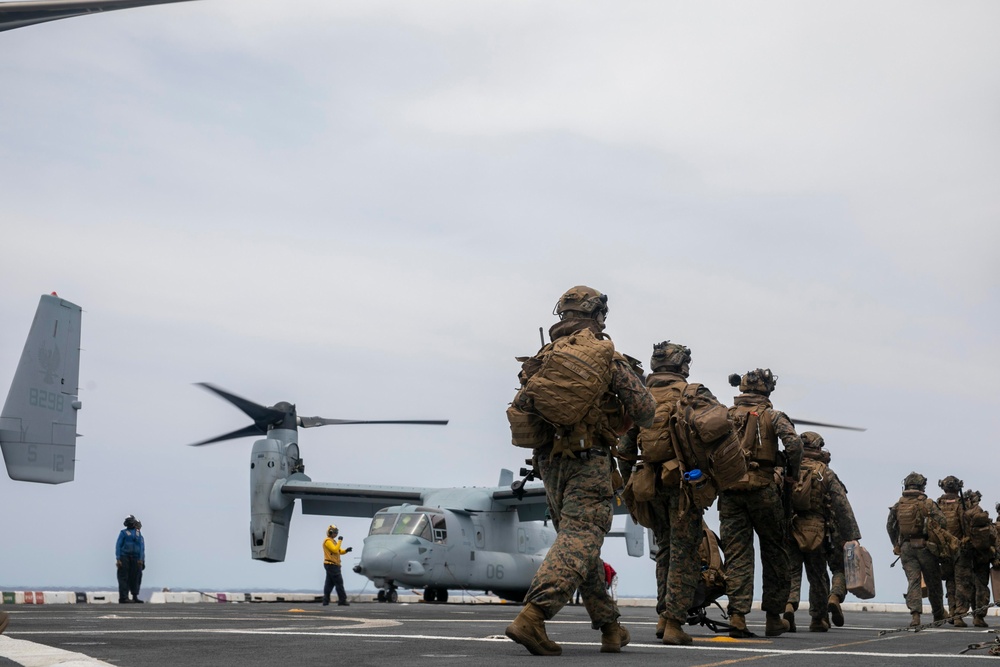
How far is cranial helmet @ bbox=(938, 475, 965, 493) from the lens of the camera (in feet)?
57.0

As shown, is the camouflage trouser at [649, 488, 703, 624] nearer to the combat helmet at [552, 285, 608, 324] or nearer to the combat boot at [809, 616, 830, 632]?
the combat helmet at [552, 285, 608, 324]

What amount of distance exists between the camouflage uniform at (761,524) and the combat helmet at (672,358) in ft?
3.69

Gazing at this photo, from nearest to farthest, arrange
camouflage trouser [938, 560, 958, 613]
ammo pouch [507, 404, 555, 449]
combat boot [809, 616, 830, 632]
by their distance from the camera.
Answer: ammo pouch [507, 404, 555, 449], combat boot [809, 616, 830, 632], camouflage trouser [938, 560, 958, 613]

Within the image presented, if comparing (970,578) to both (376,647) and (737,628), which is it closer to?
(737,628)

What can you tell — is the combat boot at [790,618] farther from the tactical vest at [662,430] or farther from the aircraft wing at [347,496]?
the aircraft wing at [347,496]

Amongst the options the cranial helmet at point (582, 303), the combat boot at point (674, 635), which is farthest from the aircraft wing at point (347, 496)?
the cranial helmet at point (582, 303)

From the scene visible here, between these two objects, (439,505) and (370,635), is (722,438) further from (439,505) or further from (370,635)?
(439,505)

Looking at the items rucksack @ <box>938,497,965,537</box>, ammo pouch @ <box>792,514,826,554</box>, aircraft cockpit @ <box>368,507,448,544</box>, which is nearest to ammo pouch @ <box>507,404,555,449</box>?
ammo pouch @ <box>792,514,826,554</box>

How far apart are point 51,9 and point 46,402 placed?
12.3m

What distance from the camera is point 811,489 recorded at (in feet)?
40.7

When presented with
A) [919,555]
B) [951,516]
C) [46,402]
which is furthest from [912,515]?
[46,402]

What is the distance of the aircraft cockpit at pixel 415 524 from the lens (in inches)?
1054

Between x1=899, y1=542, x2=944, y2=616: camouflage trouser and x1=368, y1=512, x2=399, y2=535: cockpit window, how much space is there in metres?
14.0

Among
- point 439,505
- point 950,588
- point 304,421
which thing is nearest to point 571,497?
point 950,588
